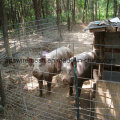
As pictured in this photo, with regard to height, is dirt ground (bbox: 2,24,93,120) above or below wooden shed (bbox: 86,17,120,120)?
below

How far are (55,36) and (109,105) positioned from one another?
9.13 meters

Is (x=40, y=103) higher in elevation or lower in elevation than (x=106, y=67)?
lower

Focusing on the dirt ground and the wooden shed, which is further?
the dirt ground

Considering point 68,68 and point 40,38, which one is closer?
point 68,68

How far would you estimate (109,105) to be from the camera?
361 cm

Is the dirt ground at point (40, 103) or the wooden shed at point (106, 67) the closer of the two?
the wooden shed at point (106, 67)

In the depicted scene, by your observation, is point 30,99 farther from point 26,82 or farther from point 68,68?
point 68,68

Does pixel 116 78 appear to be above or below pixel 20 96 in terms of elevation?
above

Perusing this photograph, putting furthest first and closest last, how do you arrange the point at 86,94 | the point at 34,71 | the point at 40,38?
the point at 40,38 → the point at 86,94 → the point at 34,71

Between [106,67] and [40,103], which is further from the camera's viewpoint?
Answer: [40,103]

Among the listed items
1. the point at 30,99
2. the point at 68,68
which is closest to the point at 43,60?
the point at 68,68

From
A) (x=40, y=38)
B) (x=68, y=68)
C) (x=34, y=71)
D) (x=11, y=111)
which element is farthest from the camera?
(x=40, y=38)

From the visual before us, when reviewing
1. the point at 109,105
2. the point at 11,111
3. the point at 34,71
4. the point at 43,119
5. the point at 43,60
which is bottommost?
the point at 43,119

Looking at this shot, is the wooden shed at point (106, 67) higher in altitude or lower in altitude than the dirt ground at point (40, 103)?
higher
